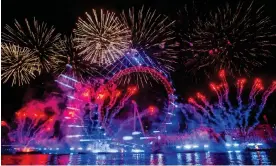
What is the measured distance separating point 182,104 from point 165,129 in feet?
14.0

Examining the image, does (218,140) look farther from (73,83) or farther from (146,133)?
(73,83)

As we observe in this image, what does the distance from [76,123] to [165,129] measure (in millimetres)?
11683

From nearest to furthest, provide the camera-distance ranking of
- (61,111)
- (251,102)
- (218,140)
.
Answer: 1. (251,102)
2. (218,140)
3. (61,111)

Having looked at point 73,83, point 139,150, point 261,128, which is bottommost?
point 139,150

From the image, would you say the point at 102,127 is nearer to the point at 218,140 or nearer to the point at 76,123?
the point at 76,123

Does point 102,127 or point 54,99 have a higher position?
point 54,99

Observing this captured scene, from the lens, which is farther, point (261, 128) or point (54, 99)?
point (54, 99)

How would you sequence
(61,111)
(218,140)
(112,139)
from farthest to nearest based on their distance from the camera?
(61,111)
(112,139)
(218,140)

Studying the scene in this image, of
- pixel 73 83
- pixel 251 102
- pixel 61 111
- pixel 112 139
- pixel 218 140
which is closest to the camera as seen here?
pixel 251 102

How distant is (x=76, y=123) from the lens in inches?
1582

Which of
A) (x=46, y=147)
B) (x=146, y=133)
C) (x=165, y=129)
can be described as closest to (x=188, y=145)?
(x=165, y=129)

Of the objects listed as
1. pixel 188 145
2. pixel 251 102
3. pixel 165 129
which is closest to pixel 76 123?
pixel 165 129

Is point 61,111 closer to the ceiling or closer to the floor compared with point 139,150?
closer to the ceiling

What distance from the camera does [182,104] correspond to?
3897 cm
